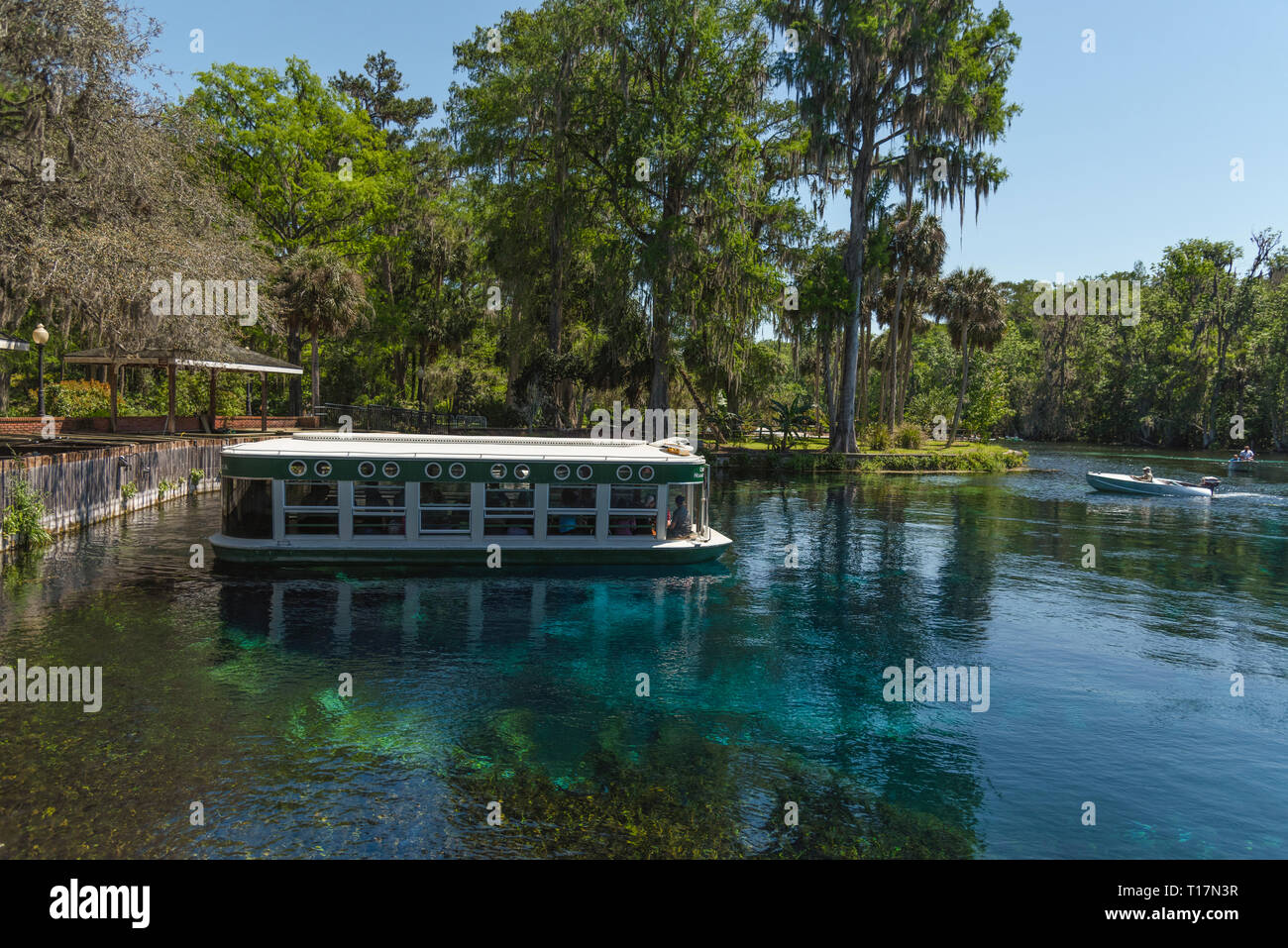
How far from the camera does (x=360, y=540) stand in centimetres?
2378

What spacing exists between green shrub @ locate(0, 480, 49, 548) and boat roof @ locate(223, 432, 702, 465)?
229 inches

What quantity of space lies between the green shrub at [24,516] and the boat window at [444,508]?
10603mm

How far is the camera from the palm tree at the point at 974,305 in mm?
70000

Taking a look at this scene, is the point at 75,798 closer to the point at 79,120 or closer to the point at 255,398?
the point at 79,120

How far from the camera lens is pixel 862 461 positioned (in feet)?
190

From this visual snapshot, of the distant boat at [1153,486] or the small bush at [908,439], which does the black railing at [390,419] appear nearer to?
the small bush at [908,439]

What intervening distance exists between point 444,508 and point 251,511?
509 centimetres

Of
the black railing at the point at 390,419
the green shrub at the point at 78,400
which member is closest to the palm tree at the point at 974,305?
the black railing at the point at 390,419

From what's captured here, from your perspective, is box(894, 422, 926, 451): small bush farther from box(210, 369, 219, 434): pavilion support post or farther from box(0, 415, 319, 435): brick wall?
box(210, 369, 219, 434): pavilion support post

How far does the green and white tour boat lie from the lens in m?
23.4

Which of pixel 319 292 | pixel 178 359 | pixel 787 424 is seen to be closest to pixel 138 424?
pixel 178 359
